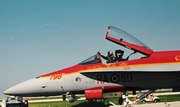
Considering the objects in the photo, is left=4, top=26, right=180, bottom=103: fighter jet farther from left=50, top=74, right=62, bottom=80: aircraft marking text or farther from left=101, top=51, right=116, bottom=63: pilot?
left=101, top=51, right=116, bottom=63: pilot

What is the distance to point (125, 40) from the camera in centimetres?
1010

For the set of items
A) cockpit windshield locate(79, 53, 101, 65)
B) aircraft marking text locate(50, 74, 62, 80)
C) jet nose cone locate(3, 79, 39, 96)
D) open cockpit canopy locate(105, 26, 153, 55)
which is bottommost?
jet nose cone locate(3, 79, 39, 96)

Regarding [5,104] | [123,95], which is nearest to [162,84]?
[123,95]

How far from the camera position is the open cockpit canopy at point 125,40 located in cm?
980

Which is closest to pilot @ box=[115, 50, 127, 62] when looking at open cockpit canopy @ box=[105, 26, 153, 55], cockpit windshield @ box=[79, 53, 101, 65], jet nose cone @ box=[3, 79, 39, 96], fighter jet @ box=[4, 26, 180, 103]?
fighter jet @ box=[4, 26, 180, 103]

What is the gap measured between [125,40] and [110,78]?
180 cm

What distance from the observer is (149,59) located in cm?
923

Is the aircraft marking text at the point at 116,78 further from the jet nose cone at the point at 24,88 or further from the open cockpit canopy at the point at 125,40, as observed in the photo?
the jet nose cone at the point at 24,88

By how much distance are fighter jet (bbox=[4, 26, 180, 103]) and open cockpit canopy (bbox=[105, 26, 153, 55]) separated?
0.20m

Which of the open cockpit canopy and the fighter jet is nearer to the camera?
the fighter jet

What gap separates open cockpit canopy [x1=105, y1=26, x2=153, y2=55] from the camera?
9.80m

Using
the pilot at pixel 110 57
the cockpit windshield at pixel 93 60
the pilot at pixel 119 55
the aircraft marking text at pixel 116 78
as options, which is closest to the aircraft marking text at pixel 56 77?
the cockpit windshield at pixel 93 60

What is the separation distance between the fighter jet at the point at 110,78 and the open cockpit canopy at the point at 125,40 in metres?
0.20

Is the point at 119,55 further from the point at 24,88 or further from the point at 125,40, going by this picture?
the point at 24,88
